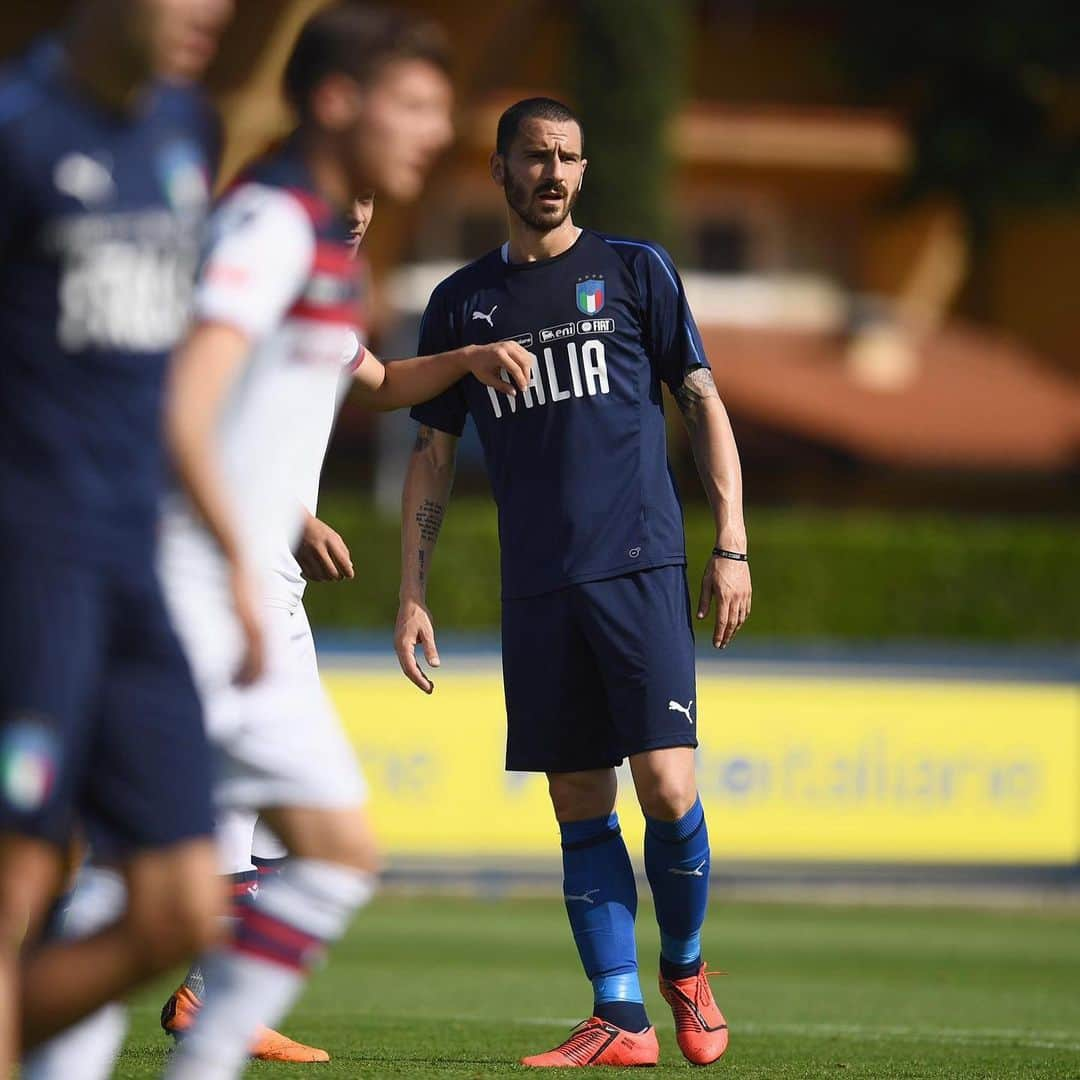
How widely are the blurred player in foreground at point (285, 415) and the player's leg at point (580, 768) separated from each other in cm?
222

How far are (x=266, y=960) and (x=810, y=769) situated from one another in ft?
35.6

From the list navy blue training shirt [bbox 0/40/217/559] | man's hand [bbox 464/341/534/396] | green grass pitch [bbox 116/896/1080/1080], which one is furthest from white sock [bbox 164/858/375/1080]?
man's hand [bbox 464/341/534/396]

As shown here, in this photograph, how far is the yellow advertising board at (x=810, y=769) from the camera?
14391 millimetres

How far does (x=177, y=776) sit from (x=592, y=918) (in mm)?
3020

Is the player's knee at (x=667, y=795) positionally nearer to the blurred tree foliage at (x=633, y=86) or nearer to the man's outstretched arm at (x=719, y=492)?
the man's outstretched arm at (x=719, y=492)

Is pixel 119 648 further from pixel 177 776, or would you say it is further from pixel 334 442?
pixel 334 442

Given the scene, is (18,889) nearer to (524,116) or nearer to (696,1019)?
(696,1019)

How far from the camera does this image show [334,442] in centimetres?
3019

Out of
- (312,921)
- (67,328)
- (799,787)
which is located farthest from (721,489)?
(799,787)

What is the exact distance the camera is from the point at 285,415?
4.21 metres

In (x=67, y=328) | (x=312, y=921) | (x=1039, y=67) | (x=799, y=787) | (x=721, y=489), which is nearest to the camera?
(x=67, y=328)

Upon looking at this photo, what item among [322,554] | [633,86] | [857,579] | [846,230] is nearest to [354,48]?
[322,554]

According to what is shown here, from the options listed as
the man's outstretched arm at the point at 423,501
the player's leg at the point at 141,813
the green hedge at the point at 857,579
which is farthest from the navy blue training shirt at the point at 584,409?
the green hedge at the point at 857,579

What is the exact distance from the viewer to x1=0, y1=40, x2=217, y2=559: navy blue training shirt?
367 centimetres
